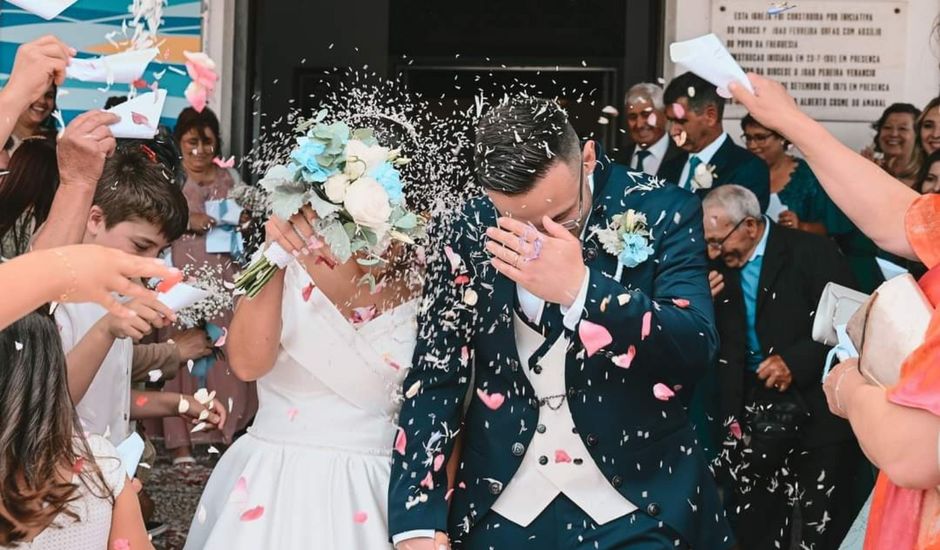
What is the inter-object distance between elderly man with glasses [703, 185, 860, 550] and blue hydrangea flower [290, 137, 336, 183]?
3.13 metres

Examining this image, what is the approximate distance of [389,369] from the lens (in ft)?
12.0

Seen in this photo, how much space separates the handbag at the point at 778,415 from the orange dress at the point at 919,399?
2.94 m

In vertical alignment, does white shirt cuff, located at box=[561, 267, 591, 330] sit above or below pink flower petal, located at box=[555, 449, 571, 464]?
Answer: above

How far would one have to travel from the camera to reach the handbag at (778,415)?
5.82 metres

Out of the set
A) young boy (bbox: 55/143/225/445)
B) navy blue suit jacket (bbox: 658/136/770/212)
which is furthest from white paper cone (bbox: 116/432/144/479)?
navy blue suit jacket (bbox: 658/136/770/212)

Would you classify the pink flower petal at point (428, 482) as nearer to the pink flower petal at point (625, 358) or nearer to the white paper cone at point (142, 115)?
the pink flower petal at point (625, 358)

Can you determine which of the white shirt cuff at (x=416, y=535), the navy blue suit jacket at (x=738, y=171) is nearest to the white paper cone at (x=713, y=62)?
the white shirt cuff at (x=416, y=535)

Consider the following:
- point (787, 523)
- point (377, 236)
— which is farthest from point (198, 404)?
point (787, 523)

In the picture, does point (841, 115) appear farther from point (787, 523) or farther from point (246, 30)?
point (246, 30)

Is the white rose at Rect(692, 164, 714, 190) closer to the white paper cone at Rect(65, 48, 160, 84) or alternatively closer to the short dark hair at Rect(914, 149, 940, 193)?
the short dark hair at Rect(914, 149, 940, 193)

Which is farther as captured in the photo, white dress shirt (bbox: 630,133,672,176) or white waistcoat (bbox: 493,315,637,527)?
white dress shirt (bbox: 630,133,672,176)

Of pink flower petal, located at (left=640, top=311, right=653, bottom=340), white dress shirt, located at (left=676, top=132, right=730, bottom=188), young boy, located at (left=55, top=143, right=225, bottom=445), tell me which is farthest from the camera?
white dress shirt, located at (left=676, top=132, right=730, bottom=188)

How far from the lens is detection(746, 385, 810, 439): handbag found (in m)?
5.82

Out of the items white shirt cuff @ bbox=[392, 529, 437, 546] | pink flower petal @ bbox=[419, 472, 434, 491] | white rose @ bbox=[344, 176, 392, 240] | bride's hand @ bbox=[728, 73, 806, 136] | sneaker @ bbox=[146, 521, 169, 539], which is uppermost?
bride's hand @ bbox=[728, 73, 806, 136]
